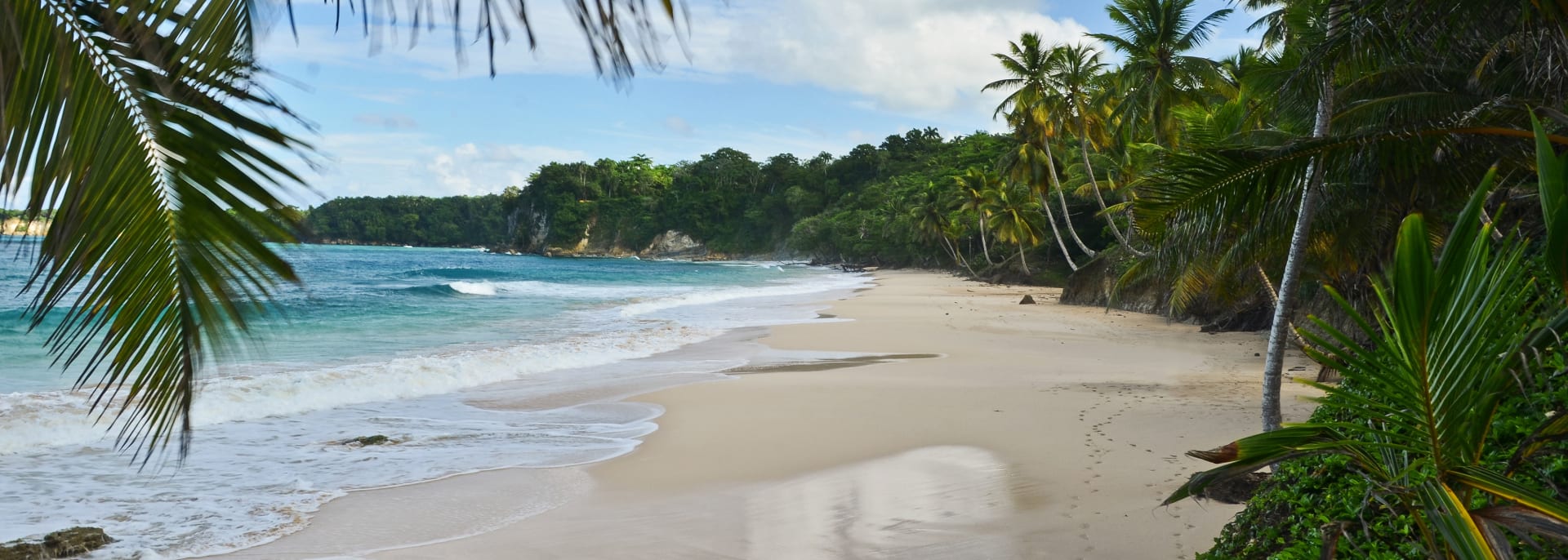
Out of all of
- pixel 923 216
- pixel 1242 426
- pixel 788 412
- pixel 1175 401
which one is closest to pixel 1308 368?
pixel 1175 401

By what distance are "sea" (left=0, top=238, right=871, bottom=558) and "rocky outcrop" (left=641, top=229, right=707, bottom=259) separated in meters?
82.3

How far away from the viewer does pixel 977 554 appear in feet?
15.1

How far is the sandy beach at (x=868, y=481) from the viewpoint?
4.83 meters

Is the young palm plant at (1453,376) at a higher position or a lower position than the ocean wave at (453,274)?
higher

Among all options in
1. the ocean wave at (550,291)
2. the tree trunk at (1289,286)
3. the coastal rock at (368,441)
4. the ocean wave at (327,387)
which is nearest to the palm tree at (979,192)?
the ocean wave at (550,291)

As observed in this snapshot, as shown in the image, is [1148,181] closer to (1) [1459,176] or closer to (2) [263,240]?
(1) [1459,176]

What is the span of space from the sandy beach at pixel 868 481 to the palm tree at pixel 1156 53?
7.81 metres

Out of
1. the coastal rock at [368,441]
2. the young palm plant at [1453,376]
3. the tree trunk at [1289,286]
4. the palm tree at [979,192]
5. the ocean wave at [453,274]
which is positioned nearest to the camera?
the young palm plant at [1453,376]

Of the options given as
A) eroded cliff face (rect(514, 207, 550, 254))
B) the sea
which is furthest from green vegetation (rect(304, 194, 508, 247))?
the sea

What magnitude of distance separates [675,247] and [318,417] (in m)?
95.0

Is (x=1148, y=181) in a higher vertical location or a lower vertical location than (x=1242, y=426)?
higher

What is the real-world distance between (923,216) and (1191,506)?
5045 centimetres

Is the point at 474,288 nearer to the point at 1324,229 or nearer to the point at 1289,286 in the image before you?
the point at 1324,229

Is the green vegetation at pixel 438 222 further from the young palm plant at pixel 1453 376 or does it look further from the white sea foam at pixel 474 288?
the young palm plant at pixel 1453 376
